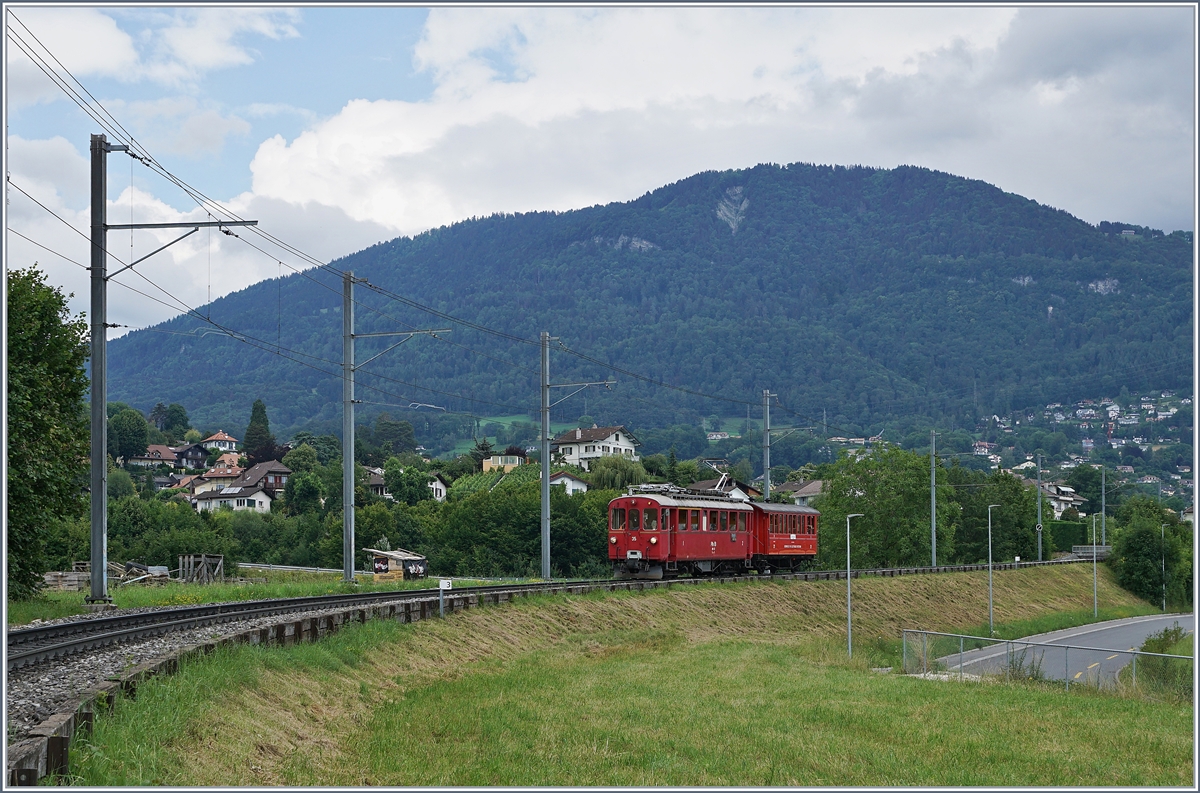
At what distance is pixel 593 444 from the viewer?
173375mm

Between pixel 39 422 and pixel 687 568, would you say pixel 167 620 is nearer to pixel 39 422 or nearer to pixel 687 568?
pixel 39 422

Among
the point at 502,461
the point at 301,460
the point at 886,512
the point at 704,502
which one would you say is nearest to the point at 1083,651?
the point at 704,502

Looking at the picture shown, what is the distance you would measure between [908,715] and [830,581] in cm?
3431

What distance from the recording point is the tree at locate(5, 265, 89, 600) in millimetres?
28656

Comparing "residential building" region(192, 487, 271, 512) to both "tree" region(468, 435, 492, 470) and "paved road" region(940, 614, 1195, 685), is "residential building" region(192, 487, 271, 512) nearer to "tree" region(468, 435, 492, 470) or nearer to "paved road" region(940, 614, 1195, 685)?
"tree" region(468, 435, 492, 470)

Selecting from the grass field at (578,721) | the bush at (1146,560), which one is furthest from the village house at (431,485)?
the grass field at (578,721)

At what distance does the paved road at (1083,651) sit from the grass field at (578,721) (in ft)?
41.5

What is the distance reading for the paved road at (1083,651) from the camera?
38906mm

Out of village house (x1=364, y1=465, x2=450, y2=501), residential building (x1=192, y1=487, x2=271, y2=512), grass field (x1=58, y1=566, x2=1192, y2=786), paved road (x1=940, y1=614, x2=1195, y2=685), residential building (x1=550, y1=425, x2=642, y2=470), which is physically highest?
residential building (x1=550, y1=425, x2=642, y2=470)

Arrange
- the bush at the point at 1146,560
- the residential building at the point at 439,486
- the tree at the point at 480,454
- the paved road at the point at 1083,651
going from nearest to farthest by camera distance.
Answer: the paved road at the point at 1083,651
the bush at the point at 1146,560
the residential building at the point at 439,486
the tree at the point at 480,454

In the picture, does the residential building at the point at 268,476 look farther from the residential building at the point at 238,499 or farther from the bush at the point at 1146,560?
the bush at the point at 1146,560

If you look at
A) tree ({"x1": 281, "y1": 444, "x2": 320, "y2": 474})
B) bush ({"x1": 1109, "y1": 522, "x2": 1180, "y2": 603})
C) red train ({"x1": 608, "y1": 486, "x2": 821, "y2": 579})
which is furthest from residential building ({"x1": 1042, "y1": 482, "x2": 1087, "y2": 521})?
red train ({"x1": 608, "y1": 486, "x2": 821, "y2": 579})

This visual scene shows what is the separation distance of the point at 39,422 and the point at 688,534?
77.1 ft

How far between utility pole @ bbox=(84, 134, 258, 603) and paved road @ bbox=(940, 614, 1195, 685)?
78.9ft
